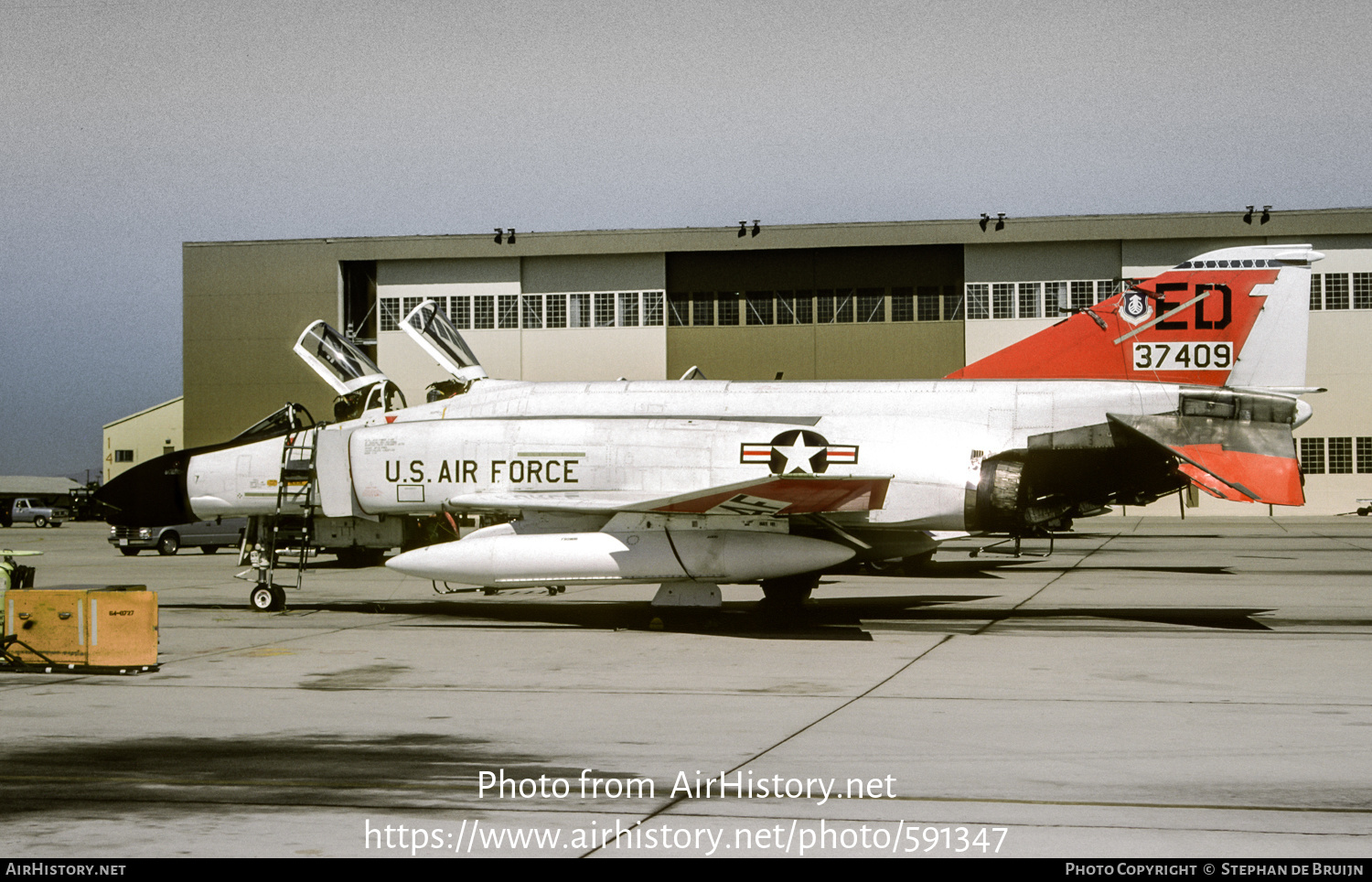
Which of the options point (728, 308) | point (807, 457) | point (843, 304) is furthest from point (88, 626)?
point (843, 304)

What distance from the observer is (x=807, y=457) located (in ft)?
46.9

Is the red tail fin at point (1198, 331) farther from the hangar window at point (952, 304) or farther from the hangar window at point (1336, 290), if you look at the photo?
the hangar window at point (1336, 290)

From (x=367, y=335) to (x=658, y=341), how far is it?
1229 cm

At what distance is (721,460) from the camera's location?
573 inches

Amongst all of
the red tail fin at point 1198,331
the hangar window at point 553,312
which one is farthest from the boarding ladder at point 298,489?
the hangar window at point 553,312

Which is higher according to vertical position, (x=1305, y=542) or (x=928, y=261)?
(x=928, y=261)

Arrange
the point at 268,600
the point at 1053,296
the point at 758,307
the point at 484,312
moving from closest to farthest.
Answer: the point at 268,600 < the point at 1053,296 < the point at 758,307 < the point at 484,312

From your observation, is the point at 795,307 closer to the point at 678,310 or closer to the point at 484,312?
the point at 678,310

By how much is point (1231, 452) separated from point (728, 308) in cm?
3288

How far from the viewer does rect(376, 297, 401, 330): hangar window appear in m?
47.3

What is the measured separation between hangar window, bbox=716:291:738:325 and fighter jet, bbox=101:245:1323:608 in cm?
3026

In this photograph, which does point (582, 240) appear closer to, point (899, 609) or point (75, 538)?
point (75, 538)

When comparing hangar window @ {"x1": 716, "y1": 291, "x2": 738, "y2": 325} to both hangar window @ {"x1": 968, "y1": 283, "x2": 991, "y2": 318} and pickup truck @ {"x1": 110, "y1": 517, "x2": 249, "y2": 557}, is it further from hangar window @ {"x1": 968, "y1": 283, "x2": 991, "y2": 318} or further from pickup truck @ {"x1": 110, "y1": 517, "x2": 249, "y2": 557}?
pickup truck @ {"x1": 110, "y1": 517, "x2": 249, "y2": 557}
